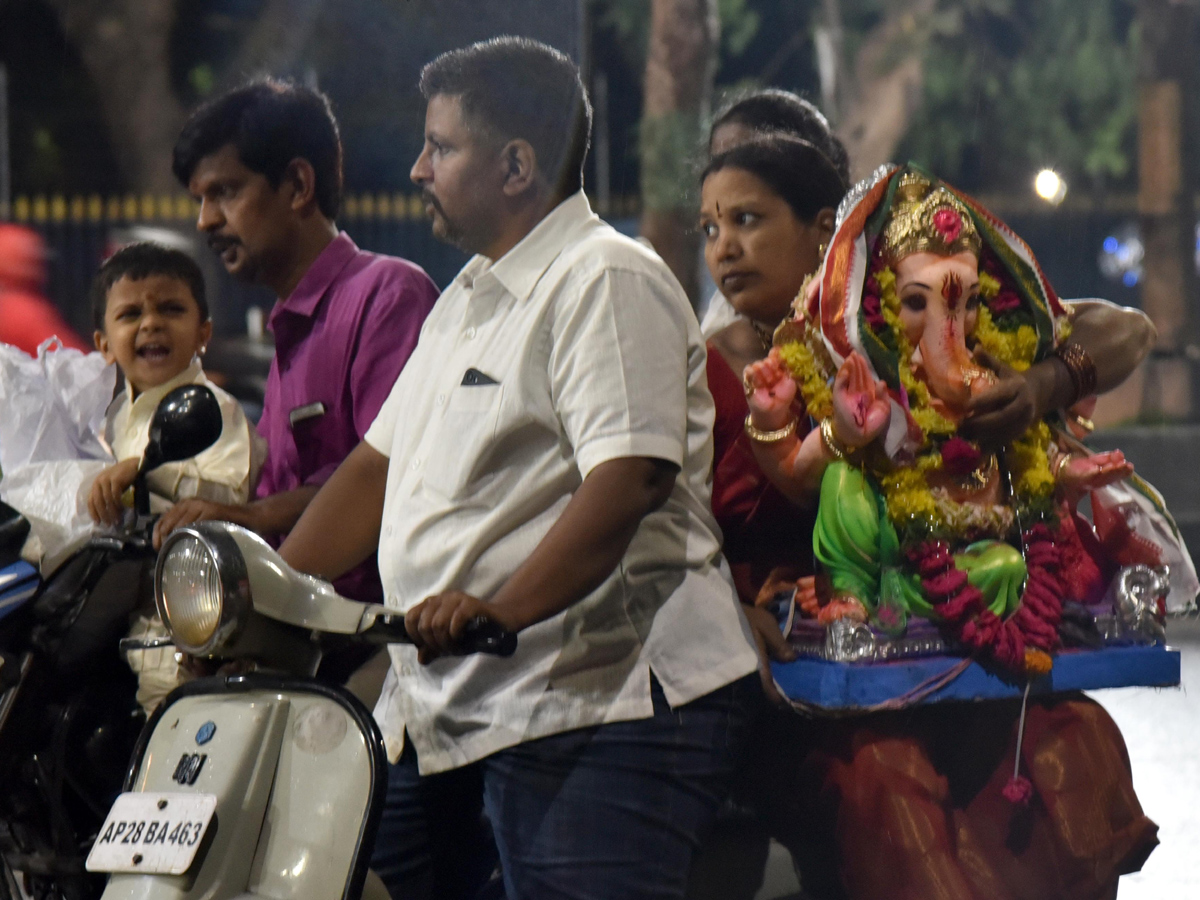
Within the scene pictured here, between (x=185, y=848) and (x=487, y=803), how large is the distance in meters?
0.36

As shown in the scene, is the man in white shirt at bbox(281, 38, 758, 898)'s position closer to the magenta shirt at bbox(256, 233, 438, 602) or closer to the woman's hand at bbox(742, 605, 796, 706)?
the woman's hand at bbox(742, 605, 796, 706)

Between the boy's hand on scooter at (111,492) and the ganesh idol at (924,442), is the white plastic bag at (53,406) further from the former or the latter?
the ganesh idol at (924,442)

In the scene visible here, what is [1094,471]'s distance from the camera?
193cm

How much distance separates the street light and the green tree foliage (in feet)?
0.11

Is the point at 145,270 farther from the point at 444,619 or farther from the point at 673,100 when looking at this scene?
the point at 444,619

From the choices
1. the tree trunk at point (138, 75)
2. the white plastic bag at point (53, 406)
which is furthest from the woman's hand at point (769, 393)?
the tree trunk at point (138, 75)

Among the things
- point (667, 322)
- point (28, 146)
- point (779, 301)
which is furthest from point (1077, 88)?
point (28, 146)

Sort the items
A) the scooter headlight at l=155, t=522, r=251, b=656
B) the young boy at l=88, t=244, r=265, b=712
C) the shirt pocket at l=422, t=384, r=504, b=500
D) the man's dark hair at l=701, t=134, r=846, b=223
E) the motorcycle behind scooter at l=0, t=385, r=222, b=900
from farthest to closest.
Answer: the young boy at l=88, t=244, r=265, b=712
the motorcycle behind scooter at l=0, t=385, r=222, b=900
the man's dark hair at l=701, t=134, r=846, b=223
the shirt pocket at l=422, t=384, r=504, b=500
the scooter headlight at l=155, t=522, r=251, b=656

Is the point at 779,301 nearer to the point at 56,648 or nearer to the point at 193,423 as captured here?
the point at 193,423

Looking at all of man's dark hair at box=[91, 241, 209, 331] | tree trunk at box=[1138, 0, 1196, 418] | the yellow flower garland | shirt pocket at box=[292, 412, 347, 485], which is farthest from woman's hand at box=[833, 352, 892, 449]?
tree trunk at box=[1138, 0, 1196, 418]

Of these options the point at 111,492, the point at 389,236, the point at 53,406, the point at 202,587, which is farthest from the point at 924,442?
the point at 389,236

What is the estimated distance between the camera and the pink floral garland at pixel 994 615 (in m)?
1.87

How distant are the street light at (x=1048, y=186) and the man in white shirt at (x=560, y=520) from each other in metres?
1.16

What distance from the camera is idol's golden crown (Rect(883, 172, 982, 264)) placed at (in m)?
1.92
